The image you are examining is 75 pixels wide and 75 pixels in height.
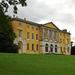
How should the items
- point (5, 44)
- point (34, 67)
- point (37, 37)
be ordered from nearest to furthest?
point (34, 67), point (5, 44), point (37, 37)

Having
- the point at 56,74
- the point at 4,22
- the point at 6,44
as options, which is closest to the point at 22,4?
the point at 4,22

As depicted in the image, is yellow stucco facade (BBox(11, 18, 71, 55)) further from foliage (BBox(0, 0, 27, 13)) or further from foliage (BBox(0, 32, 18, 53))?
foliage (BBox(0, 0, 27, 13))

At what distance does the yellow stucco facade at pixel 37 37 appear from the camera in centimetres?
4331

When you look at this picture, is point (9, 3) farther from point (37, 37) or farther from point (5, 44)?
point (37, 37)

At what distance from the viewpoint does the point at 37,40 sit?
162 ft

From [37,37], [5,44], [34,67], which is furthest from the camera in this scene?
[37,37]

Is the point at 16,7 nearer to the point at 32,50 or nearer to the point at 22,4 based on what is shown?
the point at 22,4

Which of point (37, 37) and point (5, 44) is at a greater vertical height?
point (37, 37)

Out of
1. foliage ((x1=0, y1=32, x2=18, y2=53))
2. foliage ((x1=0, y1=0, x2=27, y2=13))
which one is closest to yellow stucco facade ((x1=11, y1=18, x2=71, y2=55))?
foliage ((x1=0, y1=32, x2=18, y2=53))

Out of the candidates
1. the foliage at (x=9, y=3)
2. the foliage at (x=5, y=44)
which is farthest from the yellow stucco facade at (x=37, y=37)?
the foliage at (x=9, y=3)

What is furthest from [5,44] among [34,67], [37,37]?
[34,67]

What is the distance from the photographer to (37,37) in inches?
1949

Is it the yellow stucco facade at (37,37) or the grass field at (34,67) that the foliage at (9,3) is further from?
the yellow stucco facade at (37,37)

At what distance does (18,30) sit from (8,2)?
2953 cm
